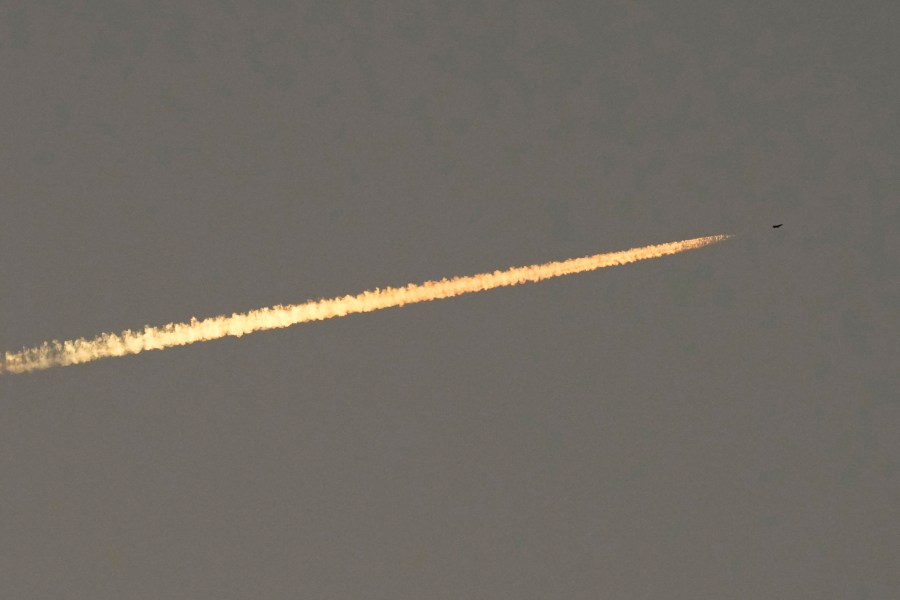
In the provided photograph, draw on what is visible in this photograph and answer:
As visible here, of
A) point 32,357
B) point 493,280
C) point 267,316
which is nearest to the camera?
point 32,357

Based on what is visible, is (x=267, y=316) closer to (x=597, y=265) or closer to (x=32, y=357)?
(x=32, y=357)

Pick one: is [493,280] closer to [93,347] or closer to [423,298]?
[423,298]

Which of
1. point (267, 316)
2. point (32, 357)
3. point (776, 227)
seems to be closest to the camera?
point (32, 357)

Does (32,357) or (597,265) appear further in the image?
(597,265)

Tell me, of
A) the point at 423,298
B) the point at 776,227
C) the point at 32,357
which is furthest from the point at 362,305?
the point at 776,227

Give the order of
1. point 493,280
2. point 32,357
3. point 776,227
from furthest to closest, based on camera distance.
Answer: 1. point 776,227
2. point 493,280
3. point 32,357

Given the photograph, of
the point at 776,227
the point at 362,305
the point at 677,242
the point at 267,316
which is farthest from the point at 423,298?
the point at 776,227
